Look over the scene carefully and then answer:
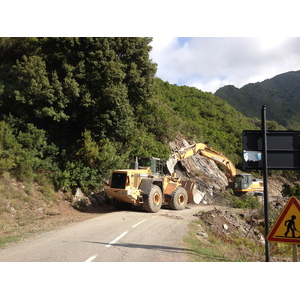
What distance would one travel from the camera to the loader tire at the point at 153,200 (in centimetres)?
1567

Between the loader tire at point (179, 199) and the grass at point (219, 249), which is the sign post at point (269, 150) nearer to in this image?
the grass at point (219, 249)

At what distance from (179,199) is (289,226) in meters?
13.1

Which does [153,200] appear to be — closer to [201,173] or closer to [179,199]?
[179,199]

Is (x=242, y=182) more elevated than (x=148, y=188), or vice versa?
(x=148, y=188)

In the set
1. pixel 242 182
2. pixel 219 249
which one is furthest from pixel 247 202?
pixel 219 249

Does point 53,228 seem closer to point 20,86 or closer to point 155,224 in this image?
point 155,224

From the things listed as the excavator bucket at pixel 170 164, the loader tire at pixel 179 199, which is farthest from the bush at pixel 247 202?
the excavator bucket at pixel 170 164

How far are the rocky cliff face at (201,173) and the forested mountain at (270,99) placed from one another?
49.6 meters

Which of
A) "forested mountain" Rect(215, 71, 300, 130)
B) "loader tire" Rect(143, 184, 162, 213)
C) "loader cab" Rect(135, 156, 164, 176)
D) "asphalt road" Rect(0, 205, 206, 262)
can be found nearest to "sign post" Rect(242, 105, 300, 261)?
"asphalt road" Rect(0, 205, 206, 262)

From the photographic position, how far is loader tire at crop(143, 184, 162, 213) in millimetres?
15672

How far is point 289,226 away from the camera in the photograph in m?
5.49

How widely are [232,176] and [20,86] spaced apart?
17.6 meters

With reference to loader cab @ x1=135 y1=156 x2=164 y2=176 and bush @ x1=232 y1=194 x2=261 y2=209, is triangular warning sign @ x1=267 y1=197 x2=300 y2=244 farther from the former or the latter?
bush @ x1=232 y1=194 x2=261 y2=209

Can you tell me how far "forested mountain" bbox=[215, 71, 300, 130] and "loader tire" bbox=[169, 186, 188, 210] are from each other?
206 ft
